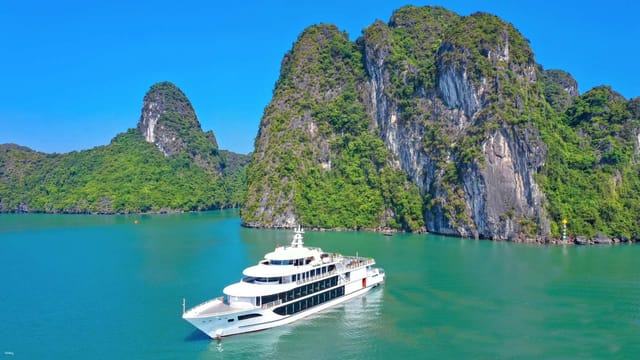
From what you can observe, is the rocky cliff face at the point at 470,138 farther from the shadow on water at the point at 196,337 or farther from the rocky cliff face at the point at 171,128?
the rocky cliff face at the point at 171,128

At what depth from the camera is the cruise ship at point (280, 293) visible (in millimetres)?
28641

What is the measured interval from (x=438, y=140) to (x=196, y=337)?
64770 mm

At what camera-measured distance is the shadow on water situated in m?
28.4

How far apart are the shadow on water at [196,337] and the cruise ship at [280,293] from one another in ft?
1.56

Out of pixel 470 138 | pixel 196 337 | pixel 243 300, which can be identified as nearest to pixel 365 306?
pixel 243 300

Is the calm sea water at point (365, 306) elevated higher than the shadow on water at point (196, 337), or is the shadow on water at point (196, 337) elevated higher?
the calm sea water at point (365, 306)

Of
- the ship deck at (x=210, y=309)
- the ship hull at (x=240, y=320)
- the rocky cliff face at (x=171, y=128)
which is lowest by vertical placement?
the ship hull at (x=240, y=320)

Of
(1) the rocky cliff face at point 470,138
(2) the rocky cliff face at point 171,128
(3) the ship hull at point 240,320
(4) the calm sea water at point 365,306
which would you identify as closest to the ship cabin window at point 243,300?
(3) the ship hull at point 240,320

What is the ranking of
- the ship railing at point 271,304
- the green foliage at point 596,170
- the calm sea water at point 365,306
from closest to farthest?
the calm sea water at point 365,306
the ship railing at point 271,304
the green foliage at point 596,170

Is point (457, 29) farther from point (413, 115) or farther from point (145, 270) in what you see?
point (145, 270)

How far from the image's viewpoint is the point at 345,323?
31.6 m

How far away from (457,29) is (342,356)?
71.4 metres

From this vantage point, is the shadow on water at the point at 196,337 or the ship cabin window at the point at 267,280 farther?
the ship cabin window at the point at 267,280

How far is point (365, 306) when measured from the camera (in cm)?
3544
